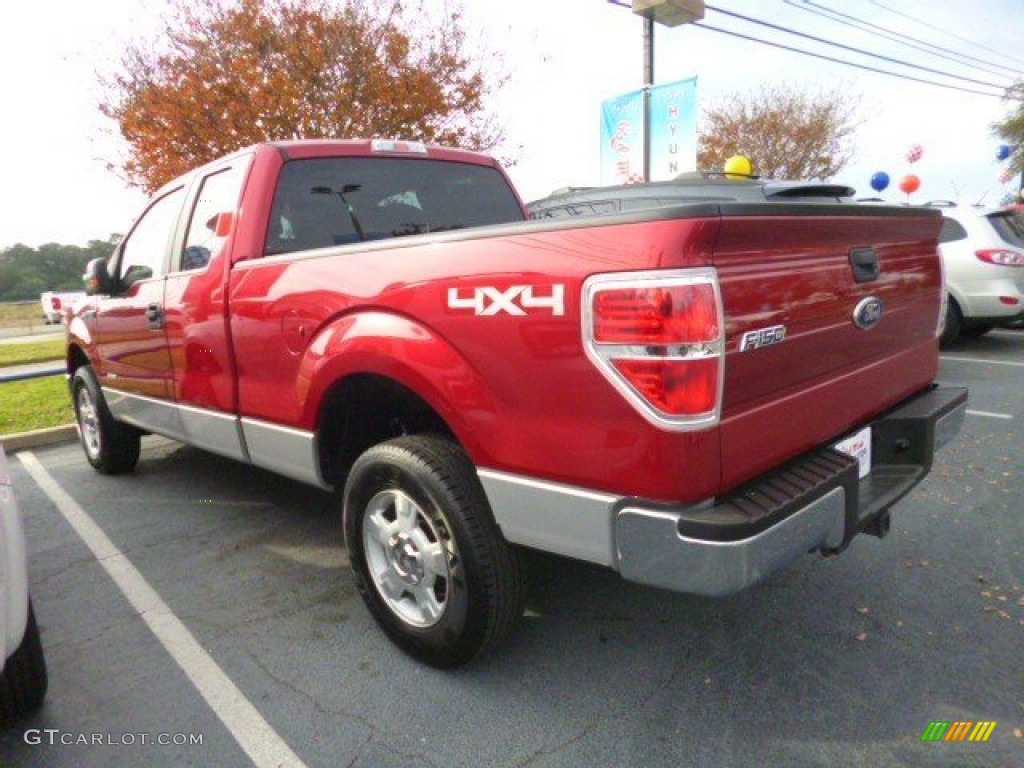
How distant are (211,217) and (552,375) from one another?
2.36m

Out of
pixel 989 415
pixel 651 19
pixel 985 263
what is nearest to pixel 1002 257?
pixel 985 263

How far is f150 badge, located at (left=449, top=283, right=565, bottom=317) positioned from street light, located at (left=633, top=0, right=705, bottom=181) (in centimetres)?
1078

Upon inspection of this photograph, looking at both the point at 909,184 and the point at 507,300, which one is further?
the point at 909,184

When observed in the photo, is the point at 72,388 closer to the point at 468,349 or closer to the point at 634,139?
the point at 468,349

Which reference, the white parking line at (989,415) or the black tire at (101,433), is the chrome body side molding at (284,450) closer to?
the black tire at (101,433)

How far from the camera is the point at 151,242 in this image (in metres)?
4.03

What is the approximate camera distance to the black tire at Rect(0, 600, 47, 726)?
2137 millimetres

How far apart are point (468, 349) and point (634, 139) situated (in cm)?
1116

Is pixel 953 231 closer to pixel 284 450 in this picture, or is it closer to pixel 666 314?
pixel 666 314

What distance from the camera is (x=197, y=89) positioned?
10.2 metres

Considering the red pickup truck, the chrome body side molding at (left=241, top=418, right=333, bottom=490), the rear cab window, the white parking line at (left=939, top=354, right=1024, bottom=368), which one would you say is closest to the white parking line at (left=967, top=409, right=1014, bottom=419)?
the white parking line at (left=939, top=354, right=1024, bottom=368)

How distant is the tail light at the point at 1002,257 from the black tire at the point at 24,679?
942cm

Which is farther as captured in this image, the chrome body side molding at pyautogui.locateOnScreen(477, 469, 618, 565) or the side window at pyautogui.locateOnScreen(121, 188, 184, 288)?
the side window at pyautogui.locateOnScreen(121, 188, 184, 288)

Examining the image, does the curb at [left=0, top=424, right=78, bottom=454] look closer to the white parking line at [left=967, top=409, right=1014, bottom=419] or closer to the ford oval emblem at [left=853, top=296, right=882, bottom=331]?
the ford oval emblem at [left=853, top=296, right=882, bottom=331]
